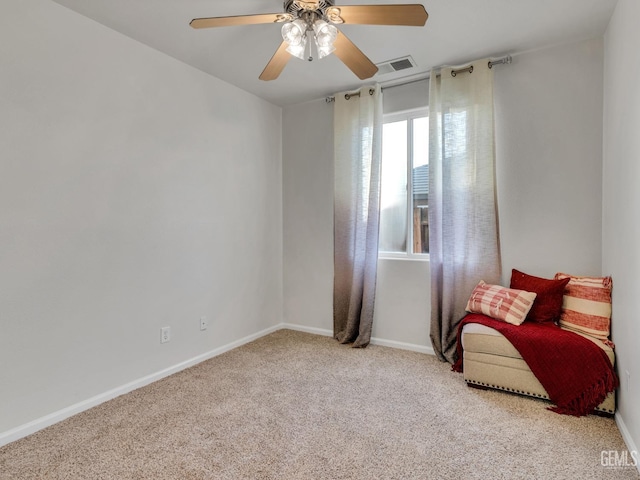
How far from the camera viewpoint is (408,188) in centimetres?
351

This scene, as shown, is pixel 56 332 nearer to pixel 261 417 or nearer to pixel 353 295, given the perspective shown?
pixel 261 417

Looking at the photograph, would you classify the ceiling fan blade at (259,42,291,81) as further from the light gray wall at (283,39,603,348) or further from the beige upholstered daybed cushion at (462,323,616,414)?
the beige upholstered daybed cushion at (462,323,616,414)

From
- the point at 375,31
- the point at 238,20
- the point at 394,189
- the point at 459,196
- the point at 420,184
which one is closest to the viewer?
the point at 238,20

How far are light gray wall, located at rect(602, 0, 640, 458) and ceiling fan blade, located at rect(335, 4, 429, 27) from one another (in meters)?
1.13

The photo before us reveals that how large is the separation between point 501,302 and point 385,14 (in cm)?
208

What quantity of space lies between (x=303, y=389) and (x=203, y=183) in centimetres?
193

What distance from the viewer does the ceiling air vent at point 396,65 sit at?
298 centimetres

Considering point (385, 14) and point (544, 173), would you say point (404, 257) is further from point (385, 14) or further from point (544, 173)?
point (385, 14)

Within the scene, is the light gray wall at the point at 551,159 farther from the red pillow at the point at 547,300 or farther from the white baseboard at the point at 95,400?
the white baseboard at the point at 95,400

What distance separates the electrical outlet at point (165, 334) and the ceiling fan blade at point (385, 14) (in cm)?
253

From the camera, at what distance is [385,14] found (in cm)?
174

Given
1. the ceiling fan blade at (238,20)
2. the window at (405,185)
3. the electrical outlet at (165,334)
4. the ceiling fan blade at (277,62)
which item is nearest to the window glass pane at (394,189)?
the window at (405,185)

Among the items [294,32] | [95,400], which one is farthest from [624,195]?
[95,400]

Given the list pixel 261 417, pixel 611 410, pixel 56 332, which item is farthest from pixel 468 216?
pixel 56 332
